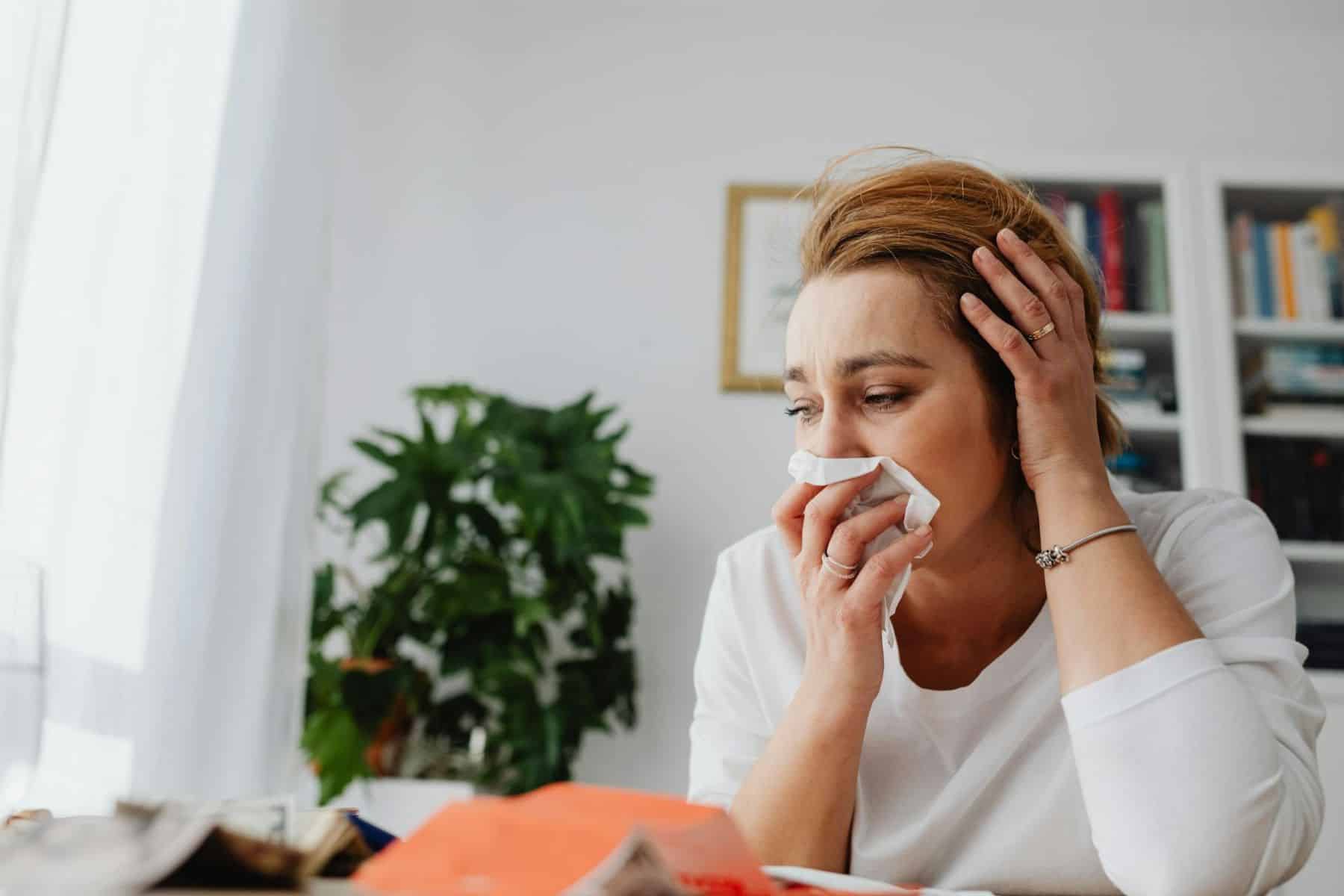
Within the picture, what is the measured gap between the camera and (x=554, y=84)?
2922 millimetres

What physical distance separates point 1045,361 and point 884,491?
197 millimetres

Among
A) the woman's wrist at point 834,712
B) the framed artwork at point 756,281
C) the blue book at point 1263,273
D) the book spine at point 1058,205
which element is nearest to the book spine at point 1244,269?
the blue book at point 1263,273

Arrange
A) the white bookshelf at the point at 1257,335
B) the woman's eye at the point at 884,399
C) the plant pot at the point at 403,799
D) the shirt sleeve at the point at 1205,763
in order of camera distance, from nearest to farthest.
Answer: the shirt sleeve at the point at 1205,763 → the woman's eye at the point at 884,399 → the plant pot at the point at 403,799 → the white bookshelf at the point at 1257,335

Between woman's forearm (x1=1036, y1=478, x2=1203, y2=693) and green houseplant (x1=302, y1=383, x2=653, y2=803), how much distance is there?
130 cm

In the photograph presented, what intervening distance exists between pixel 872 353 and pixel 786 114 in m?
2.09

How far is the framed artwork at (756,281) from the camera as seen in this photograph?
8.75ft

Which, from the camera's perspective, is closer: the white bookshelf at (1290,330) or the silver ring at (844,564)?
the silver ring at (844,564)

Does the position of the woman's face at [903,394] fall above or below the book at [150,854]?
above

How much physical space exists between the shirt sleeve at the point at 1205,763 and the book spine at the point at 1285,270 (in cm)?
197

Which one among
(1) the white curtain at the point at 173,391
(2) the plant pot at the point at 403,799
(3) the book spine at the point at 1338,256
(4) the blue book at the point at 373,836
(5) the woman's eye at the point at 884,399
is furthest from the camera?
(3) the book spine at the point at 1338,256

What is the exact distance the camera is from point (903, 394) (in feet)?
3.27

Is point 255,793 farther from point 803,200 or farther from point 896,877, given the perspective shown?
point 803,200

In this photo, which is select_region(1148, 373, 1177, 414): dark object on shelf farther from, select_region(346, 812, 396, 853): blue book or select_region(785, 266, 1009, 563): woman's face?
select_region(346, 812, 396, 853): blue book

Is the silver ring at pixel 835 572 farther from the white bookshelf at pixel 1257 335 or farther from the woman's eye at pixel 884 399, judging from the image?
the white bookshelf at pixel 1257 335
